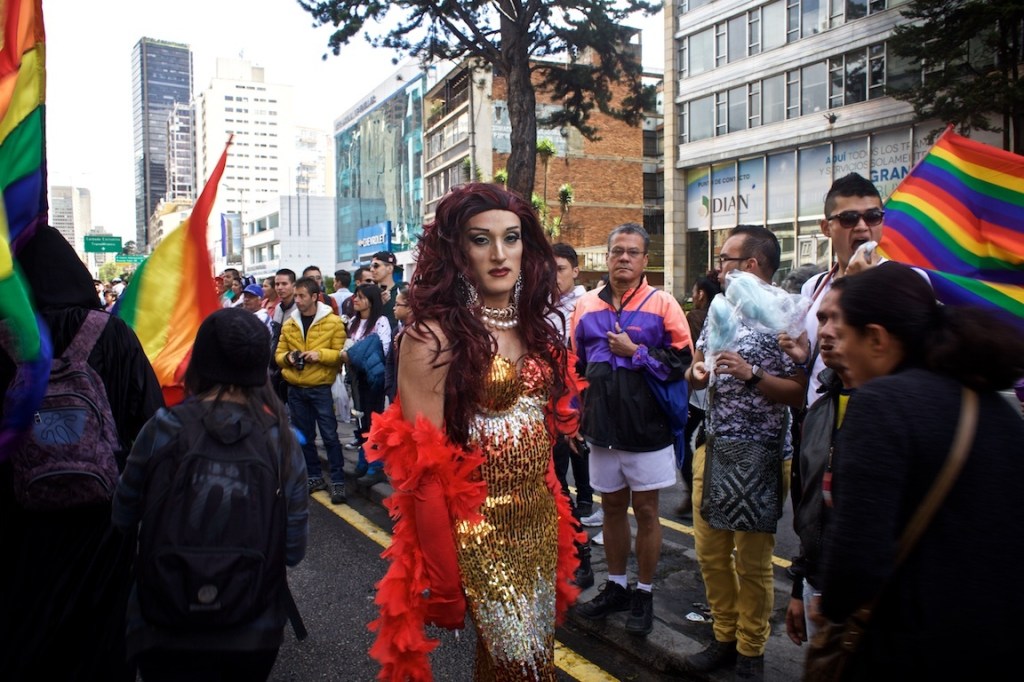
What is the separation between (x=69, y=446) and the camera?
268 centimetres

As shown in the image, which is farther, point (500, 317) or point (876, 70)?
point (876, 70)

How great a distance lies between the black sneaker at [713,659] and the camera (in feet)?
11.3

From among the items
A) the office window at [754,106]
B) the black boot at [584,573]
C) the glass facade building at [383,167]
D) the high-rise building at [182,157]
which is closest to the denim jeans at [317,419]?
the black boot at [584,573]

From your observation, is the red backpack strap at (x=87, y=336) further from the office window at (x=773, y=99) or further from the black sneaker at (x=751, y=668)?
the office window at (x=773, y=99)

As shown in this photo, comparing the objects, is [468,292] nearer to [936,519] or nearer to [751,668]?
[936,519]

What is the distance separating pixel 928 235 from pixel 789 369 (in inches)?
30.2

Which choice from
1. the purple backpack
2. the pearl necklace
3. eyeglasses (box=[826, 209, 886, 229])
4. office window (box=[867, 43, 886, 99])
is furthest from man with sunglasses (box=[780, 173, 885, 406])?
office window (box=[867, 43, 886, 99])

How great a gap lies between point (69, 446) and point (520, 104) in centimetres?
1640

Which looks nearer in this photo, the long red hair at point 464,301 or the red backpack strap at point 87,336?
the long red hair at point 464,301

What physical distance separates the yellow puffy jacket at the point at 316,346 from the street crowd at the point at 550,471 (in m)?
3.50

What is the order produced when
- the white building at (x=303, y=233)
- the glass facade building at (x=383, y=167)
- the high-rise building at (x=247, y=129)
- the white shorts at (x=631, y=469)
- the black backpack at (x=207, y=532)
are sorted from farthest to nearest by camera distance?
the high-rise building at (x=247, y=129) < the white building at (x=303, y=233) < the glass facade building at (x=383, y=167) < the white shorts at (x=631, y=469) < the black backpack at (x=207, y=532)

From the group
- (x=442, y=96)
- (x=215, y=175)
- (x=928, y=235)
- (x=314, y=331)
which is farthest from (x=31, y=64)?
(x=442, y=96)

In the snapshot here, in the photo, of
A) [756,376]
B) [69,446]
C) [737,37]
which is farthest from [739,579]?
[737,37]

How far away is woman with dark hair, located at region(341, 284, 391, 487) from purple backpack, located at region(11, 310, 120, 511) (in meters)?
4.37
